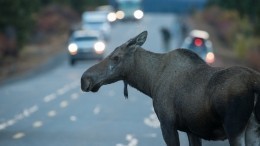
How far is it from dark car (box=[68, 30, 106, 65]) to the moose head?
43877 millimetres

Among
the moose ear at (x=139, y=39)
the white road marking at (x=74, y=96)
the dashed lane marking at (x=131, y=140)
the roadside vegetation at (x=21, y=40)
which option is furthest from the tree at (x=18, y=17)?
the moose ear at (x=139, y=39)

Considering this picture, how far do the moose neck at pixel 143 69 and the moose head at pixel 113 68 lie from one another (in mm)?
68

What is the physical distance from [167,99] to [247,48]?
46.5 metres

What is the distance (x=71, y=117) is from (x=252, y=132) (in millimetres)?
14552

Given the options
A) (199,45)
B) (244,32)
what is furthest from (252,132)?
(244,32)

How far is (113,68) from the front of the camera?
40.7 ft

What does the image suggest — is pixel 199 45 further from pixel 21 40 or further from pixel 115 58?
pixel 115 58

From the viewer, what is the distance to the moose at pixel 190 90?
10641mm

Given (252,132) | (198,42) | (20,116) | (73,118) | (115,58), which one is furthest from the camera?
(198,42)

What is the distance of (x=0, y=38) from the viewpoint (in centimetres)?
6331

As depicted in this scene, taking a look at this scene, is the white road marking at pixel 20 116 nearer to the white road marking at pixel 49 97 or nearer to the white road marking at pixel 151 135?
the white road marking at pixel 49 97

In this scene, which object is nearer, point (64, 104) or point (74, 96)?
point (64, 104)

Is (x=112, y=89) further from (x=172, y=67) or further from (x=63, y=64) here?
(x=172, y=67)

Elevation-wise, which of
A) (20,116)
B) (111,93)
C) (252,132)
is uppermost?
(252,132)
